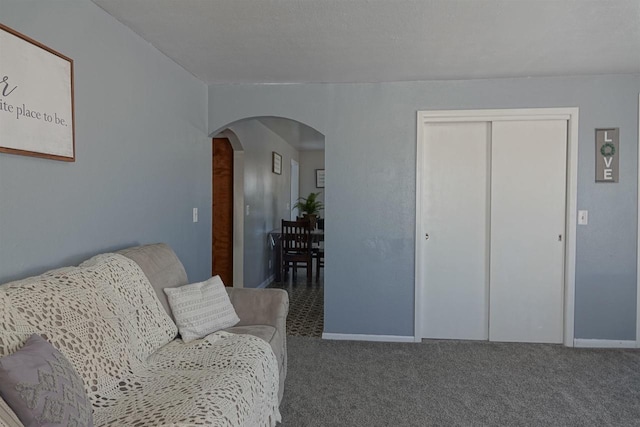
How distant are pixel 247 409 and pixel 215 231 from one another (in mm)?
3436

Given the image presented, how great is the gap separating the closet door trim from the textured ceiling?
0.31m

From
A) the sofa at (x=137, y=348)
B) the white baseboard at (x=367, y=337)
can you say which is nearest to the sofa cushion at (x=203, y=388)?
the sofa at (x=137, y=348)

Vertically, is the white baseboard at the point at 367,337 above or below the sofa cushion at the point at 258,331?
below

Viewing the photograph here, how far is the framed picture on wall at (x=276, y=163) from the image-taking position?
6113mm

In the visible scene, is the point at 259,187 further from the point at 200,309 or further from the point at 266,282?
the point at 200,309

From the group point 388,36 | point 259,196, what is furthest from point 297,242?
point 388,36

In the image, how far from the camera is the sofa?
1.30 m

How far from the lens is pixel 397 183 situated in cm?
341

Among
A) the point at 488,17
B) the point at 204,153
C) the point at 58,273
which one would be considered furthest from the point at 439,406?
the point at 204,153

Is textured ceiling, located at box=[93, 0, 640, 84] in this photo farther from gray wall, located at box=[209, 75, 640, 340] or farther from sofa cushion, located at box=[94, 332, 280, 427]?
sofa cushion, located at box=[94, 332, 280, 427]

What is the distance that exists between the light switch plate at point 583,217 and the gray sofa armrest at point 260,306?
258 centimetres

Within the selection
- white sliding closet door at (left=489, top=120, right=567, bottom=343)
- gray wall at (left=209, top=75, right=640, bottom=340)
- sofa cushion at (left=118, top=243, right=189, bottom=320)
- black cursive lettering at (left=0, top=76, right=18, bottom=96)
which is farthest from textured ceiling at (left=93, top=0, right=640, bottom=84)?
sofa cushion at (left=118, top=243, right=189, bottom=320)

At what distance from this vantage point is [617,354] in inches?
123

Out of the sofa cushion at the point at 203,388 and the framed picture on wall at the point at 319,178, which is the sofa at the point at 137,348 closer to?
the sofa cushion at the point at 203,388
